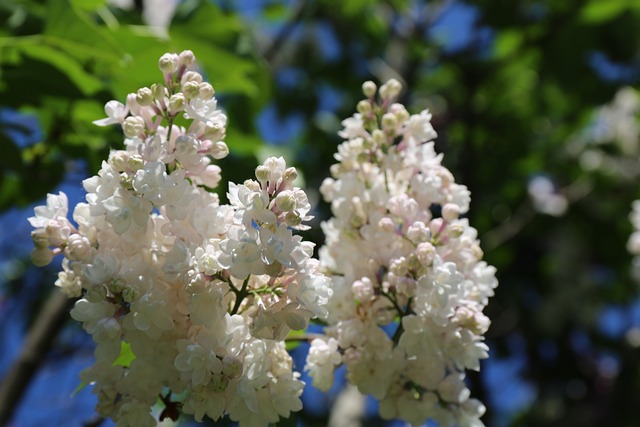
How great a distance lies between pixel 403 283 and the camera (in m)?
0.86

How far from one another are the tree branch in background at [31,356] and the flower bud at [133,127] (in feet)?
3.08

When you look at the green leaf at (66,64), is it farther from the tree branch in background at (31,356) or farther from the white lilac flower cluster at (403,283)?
the white lilac flower cluster at (403,283)

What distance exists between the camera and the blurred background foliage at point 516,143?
3.07 metres

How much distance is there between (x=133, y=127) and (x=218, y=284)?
20 cm

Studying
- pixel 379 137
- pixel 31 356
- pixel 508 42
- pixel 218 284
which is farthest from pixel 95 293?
pixel 508 42

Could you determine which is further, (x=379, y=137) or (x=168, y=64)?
(x=379, y=137)

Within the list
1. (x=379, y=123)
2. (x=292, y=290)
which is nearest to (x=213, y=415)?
(x=292, y=290)

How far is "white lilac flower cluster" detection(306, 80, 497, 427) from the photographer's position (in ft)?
2.82

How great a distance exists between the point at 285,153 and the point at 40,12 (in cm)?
80

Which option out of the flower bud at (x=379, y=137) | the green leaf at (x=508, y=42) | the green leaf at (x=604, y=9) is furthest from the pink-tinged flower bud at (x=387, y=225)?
the green leaf at (x=508, y=42)

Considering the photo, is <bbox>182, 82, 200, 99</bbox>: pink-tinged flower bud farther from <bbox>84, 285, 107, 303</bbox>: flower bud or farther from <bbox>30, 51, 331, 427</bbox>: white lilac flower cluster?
<bbox>84, 285, 107, 303</bbox>: flower bud

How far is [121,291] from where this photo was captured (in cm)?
71

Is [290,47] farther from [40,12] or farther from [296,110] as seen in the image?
[40,12]

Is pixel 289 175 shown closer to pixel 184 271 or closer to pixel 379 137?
pixel 184 271
